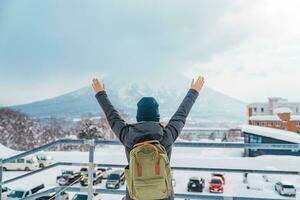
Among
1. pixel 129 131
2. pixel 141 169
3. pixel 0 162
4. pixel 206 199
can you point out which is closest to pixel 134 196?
pixel 141 169

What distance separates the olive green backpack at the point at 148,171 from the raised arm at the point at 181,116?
0.29 ft

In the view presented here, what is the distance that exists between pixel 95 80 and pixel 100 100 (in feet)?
0.37

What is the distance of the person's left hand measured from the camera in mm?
1408

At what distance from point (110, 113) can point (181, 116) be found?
32cm

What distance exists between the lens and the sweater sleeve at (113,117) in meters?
1.29

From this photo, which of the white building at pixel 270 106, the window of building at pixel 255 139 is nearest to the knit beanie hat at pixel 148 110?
the window of building at pixel 255 139

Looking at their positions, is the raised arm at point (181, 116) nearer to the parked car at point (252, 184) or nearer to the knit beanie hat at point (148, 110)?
the knit beanie hat at point (148, 110)

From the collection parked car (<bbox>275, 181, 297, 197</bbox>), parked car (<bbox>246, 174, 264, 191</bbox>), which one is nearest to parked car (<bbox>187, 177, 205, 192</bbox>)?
parked car (<bbox>246, 174, 264, 191</bbox>)

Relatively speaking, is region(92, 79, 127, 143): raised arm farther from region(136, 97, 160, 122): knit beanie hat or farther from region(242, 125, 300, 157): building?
region(242, 125, 300, 157): building

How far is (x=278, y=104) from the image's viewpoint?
3625cm

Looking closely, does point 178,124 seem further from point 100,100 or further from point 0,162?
point 0,162

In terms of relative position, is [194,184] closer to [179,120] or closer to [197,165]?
[197,165]

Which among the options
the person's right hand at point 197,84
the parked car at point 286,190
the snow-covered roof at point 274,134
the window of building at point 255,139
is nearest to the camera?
the person's right hand at point 197,84

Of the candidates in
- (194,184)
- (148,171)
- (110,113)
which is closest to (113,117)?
(110,113)
